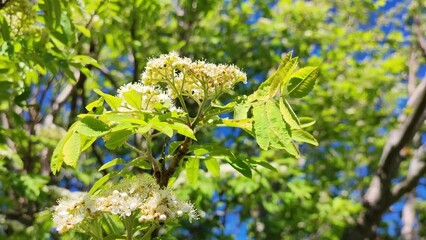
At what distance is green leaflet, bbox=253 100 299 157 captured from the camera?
48.5 inches

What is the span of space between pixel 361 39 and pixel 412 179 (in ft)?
5.95

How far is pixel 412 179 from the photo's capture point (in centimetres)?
630

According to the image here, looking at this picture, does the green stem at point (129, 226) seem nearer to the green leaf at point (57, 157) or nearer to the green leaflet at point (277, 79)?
the green leaf at point (57, 157)

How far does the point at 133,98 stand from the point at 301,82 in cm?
43

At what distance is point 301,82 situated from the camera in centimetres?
131

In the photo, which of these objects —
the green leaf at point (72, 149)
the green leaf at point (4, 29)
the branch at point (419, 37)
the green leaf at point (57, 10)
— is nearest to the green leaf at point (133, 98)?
the green leaf at point (72, 149)

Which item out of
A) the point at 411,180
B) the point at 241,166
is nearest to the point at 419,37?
the point at 411,180

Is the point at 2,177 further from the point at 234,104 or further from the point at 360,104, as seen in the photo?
the point at 360,104

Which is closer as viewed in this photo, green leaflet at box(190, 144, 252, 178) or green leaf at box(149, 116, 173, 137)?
green leaf at box(149, 116, 173, 137)

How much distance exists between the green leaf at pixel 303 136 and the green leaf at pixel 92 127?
479mm

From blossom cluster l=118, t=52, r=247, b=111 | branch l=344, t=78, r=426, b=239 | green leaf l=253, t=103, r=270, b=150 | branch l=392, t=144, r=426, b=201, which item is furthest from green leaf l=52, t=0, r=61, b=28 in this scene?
branch l=392, t=144, r=426, b=201

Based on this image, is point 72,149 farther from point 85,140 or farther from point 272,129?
point 272,129

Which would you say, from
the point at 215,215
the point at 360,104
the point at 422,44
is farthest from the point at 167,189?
the point at 422,44

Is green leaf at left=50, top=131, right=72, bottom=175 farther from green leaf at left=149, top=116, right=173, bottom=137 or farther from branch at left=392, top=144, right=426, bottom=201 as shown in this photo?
branch at left=392, top=144, right=426, bottom=201
